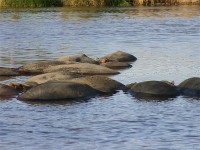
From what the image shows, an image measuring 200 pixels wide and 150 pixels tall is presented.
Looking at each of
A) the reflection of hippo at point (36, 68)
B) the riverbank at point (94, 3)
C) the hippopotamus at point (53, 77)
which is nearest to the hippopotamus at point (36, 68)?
the reflection of hippo at point (36, 68)

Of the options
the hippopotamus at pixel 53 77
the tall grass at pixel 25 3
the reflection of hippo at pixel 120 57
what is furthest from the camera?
the tall grass at pixel 25 3

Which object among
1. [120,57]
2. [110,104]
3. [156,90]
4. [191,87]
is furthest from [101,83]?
[120,57]

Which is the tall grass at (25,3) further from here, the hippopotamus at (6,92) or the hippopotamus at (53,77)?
the hippopotamus at (6,92)

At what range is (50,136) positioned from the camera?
11078 mm

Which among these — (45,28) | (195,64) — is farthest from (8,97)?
(45,28)

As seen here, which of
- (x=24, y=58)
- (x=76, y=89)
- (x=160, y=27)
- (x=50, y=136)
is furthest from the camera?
(x=160, y=27)

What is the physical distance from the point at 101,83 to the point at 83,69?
2.50 m

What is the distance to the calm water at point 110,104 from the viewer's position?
10.8 meters

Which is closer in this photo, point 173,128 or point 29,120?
point 173,128

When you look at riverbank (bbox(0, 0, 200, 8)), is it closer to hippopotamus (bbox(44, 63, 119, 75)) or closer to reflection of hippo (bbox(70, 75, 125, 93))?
hippopotamus (bbox(44, 63, 119, 75))

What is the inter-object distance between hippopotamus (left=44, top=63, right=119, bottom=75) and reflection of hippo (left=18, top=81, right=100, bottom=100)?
122 inches

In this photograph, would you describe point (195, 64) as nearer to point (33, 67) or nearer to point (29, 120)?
point (33, 67)

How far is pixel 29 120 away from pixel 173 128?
2.34 meters

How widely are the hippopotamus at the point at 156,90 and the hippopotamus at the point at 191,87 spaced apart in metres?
0.14
